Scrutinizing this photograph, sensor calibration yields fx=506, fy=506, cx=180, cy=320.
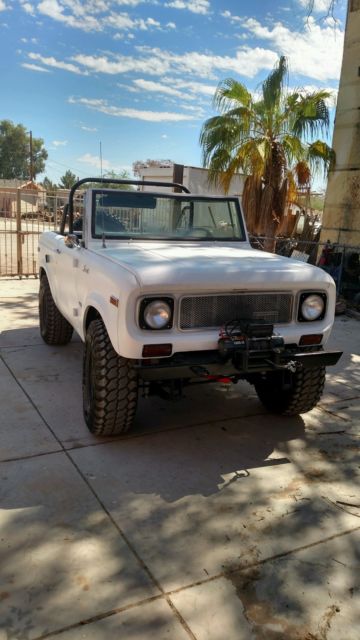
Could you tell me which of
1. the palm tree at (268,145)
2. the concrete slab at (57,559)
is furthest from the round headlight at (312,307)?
the palm tree at (268,145)

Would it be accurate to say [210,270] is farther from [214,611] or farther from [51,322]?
[51,322]

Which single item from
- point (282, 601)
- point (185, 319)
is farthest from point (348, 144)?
point (282, 601)

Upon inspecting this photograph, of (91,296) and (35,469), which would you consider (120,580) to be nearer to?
(35,469)

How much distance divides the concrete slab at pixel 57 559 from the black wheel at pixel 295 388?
168 cm

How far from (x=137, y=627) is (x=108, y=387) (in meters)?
1.58

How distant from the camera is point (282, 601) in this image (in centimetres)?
227

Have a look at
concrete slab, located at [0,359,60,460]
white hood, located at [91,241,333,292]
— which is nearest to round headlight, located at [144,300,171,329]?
white hood, located at [91,241,333,292]

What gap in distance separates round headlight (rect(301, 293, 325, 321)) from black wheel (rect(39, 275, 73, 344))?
3.12m

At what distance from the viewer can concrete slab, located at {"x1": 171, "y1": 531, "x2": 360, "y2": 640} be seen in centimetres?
211

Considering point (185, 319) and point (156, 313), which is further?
point (185, 319)

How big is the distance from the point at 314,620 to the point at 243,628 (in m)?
0.32

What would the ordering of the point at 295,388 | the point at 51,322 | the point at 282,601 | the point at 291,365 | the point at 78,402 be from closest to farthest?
the point at 282,601 → the point at 291,365 → the point at 295,388 → the point at 78,402 → the point at 51,322

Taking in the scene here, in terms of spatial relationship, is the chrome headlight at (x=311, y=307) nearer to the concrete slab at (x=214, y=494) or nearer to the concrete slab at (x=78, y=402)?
the concrete slab at (x=214, y=494)

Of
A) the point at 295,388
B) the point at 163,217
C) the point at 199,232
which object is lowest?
the point at 295,388
